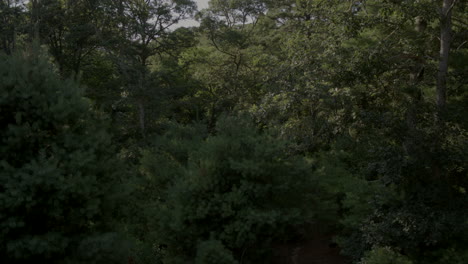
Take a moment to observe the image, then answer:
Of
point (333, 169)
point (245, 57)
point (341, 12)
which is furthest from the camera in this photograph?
point (245, 57)

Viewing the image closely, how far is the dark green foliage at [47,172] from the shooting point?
5.62m

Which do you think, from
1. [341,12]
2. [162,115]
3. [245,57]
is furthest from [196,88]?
[341,12]

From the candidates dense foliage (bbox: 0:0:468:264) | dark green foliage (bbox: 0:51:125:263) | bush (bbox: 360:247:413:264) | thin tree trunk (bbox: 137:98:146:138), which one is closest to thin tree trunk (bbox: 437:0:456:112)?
dense foliage (bbox: 0:0:468:264)

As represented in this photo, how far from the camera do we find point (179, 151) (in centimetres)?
1159

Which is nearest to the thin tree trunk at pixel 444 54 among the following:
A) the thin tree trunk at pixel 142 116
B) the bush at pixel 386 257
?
the bush at pixel 386 257

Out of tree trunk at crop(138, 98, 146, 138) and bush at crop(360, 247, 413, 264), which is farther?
tree trunk at crop(138, 98, 146, 138)

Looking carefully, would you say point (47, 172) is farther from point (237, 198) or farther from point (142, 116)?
point (142, 116)

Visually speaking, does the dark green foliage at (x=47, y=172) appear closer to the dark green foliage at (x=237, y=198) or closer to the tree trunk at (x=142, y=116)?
the dark green foliage at (x=237, y=198)

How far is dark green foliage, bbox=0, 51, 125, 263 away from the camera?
5.62 metres

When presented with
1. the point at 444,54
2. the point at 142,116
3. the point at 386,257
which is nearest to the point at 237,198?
the point at 386,257

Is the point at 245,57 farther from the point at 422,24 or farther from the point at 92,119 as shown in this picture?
the point at 92,119

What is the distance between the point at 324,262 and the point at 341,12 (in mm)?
5936

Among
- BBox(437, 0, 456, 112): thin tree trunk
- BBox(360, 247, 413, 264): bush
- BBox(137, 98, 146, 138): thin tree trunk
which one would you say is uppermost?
BBox(437, 0, 456, 112): thin tree trunk

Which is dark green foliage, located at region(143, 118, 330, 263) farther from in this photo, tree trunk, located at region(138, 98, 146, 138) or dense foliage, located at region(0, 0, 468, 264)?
tree trunk, located at region(138, 98, 146, 138)
